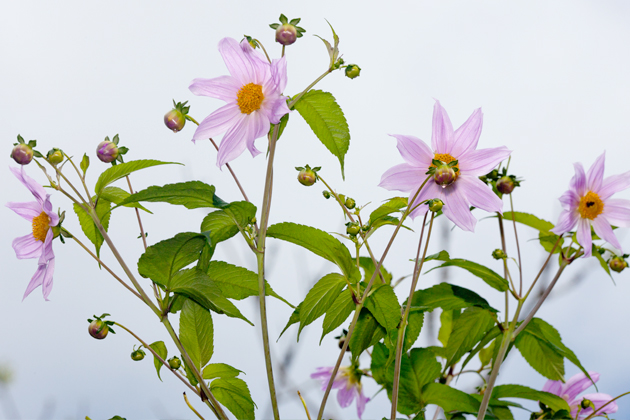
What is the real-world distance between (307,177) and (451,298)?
1.13ft

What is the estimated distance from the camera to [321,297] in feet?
2.72

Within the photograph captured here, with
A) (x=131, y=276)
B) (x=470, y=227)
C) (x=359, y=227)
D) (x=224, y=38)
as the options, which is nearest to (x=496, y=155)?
(x=470, y=227)

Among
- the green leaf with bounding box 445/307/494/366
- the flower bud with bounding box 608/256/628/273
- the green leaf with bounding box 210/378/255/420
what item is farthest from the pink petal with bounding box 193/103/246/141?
the flower bud with bounding box 608/256/628/273

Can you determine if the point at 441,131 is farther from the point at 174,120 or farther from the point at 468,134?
the point at 174,120

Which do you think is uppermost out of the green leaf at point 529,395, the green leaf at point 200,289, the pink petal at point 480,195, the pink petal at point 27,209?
the pink petal at point 480,195

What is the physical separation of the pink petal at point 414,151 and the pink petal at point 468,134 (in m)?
0.04

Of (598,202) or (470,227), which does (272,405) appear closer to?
(470,227)

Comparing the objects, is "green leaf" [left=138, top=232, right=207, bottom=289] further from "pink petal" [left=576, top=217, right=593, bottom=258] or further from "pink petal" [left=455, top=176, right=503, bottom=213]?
"pink petal" [left=576, top=217, right=593, bottom=258]

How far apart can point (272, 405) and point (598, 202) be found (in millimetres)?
685

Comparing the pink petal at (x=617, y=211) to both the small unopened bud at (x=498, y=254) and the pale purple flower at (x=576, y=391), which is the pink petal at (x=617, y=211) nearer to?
the small unopened bud at (x=498, y=254)

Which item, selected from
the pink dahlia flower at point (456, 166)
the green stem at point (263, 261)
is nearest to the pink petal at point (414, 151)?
the pink dahlia flower at point (456, 166)

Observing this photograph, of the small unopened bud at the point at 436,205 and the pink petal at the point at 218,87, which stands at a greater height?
the pink petal at the point at 218,87

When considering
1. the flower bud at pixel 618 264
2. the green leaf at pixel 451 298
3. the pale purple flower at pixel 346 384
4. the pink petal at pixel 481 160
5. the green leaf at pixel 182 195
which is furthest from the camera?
the pale purple flower at pixel 346 384

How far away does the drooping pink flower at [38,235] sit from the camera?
2.76ft
